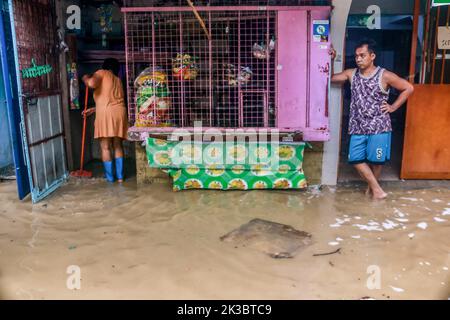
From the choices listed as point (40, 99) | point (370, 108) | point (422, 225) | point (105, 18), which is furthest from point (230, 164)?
point (105, 18)

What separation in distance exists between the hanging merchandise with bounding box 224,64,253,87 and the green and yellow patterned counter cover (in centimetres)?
75

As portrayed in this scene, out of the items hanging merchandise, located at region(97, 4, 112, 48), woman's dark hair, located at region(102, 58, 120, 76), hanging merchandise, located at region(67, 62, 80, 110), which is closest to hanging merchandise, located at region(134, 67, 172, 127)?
woman's dark hair, located at region(102, 58, 120, 76)

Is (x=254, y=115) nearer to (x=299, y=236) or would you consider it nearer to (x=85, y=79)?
(x=299, y=236)

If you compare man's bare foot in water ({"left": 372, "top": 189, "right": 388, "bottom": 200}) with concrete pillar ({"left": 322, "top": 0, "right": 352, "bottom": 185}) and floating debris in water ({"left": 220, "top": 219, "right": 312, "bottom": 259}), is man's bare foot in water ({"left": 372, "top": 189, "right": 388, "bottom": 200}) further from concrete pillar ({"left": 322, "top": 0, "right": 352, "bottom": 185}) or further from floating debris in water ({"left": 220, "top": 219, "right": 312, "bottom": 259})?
floating debris in water ({"left": 220, "top": 219, "right": 312, "bottom": 259})

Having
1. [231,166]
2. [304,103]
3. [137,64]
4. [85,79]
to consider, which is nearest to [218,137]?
[231,166]

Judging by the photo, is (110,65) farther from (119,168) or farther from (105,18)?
(119,168)

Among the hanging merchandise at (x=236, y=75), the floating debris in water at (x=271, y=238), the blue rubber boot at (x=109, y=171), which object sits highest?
the hanging merchandise at (x=236, y=75)

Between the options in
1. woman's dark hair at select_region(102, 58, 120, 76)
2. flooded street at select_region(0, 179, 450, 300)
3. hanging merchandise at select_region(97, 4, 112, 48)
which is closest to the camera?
flooded street at select_region(0, 179, 450, 300)

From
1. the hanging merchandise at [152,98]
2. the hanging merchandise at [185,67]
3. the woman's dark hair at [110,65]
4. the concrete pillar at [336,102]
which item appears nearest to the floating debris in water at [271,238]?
the concrete pillar at [336,102]

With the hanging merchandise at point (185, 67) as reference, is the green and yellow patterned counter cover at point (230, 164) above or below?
below

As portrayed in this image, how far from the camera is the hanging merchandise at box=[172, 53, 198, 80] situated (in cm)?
558

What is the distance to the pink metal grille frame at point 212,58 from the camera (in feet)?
17.8

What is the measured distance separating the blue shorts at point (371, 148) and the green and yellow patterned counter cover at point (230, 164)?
2.04 feet

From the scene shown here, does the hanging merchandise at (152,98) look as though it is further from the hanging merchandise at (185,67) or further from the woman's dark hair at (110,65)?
the woman's dark hair at (110,65)
